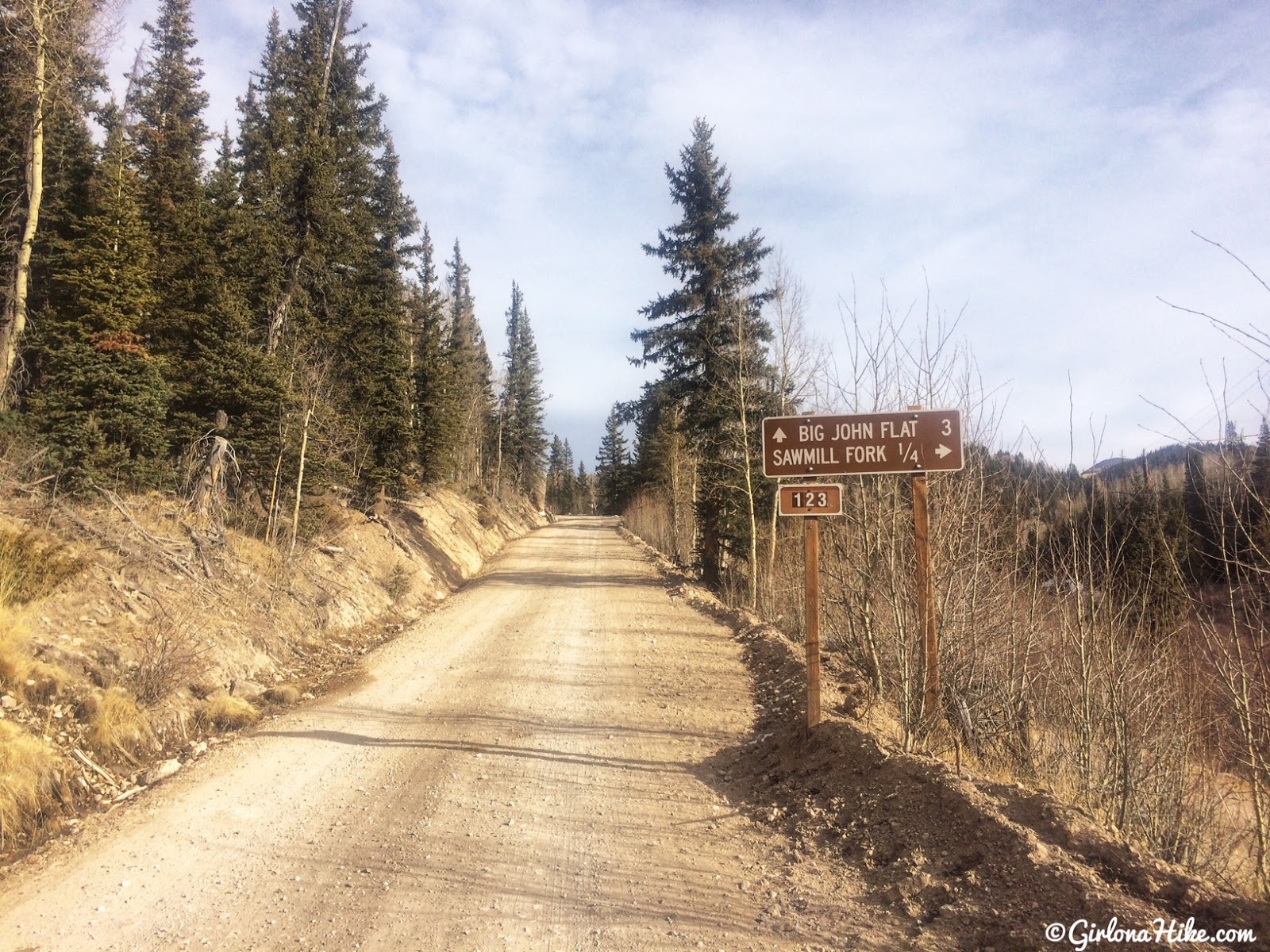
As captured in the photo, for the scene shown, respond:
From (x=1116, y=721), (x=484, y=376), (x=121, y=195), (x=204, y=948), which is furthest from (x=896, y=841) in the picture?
(x=484, y=376)

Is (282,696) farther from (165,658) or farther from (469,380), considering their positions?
(469,380)

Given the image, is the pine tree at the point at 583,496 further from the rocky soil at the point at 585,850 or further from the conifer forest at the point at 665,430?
the rocky soil at the point at 585,850

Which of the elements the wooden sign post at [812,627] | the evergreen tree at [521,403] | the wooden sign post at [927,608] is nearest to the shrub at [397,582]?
the wooden sign post at [812,627]

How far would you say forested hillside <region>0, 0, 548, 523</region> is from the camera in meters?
13.3

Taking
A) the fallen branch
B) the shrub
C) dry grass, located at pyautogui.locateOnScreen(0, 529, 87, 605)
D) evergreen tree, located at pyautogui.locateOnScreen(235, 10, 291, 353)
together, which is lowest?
the fallen branch

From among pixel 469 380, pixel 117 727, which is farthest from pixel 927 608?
pixel 469 380

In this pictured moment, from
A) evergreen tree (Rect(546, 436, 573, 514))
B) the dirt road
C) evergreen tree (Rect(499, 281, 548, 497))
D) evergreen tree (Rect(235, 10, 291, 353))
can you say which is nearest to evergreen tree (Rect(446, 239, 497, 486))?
evergreen tree (Rect(499, 281, 548, 497))

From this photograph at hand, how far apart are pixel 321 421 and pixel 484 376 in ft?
128

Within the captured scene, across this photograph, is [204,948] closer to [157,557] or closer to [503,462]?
[157,557]

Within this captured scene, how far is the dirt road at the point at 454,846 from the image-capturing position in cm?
369

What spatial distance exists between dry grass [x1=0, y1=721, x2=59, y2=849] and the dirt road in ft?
1.32

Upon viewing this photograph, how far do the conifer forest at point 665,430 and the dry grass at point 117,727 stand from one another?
550cm

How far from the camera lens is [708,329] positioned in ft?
65.0

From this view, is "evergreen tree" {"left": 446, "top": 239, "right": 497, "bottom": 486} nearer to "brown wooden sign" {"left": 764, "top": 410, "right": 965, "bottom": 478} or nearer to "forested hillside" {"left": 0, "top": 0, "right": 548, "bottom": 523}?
"forested hillside" {"left": 0, "top": 0, "right": 548, "bottom": 523}
